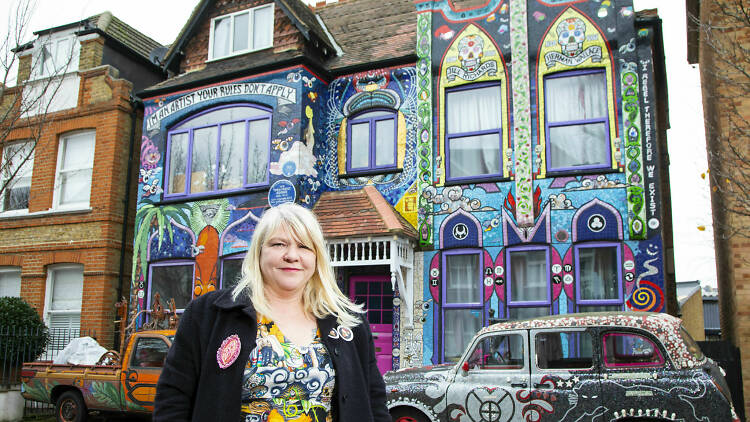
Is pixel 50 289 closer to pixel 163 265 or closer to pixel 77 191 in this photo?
pixel 77 191

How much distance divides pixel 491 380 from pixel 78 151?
1270cm

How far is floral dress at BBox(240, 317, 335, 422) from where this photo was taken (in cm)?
252

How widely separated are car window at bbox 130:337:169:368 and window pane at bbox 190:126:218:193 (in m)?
4.42

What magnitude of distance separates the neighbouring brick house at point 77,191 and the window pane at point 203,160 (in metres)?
2.36

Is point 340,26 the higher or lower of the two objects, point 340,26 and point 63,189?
the higher

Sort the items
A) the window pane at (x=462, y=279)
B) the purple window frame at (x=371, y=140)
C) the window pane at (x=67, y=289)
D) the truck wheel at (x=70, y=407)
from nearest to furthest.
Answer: the truck wheel at (x=70, y=407) < the window pane at (x=462, y=279) < the purple window frame at (x=371, y=140) < the window pane at (x=67, y=289)

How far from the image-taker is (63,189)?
51.1ft

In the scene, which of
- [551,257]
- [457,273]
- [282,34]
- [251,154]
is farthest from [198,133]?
[551,257]

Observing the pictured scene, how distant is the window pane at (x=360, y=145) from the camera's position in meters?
12.9

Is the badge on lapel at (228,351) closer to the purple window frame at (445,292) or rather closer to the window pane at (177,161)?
the purple window frame at (445,292)

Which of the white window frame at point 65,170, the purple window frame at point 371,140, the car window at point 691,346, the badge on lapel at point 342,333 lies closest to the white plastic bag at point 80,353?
the white window frame at point 65,170

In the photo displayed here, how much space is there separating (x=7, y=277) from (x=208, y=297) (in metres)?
16.0

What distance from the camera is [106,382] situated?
1001cm

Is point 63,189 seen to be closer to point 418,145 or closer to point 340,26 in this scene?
point 340,26
